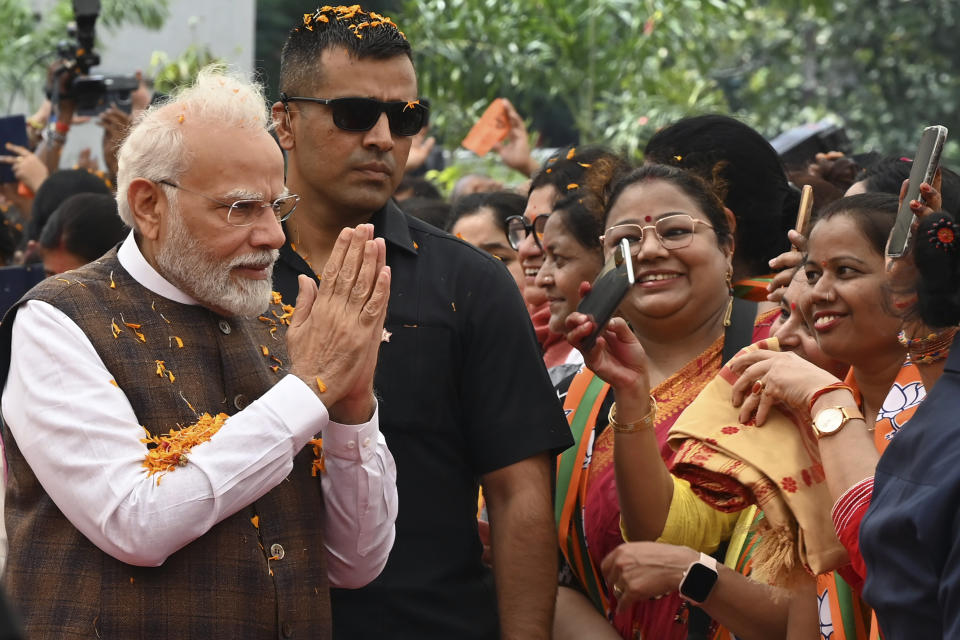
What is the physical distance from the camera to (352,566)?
2871mm

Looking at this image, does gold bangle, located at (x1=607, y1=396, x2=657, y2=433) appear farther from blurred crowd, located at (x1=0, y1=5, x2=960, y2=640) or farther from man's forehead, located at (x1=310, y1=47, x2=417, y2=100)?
man's forehead, located at (x1=310, y1=47, x2=417, y2=100)

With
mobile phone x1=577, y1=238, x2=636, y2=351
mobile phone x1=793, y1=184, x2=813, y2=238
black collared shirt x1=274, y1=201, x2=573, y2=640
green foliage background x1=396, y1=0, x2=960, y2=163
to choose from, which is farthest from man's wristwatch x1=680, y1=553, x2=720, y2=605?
green foliage background x1=396, y1=0, x2=960, y2=163

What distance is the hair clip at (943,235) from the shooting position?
2.26 metres

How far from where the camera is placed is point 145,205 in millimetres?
2789

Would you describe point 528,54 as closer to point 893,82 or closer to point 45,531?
point 45,531

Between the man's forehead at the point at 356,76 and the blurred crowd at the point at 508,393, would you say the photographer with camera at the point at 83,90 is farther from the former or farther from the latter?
the man's forehead at the point at 356,76

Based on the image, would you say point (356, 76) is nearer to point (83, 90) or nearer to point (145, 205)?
point (145, 205)

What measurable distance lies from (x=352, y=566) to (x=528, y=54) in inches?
387

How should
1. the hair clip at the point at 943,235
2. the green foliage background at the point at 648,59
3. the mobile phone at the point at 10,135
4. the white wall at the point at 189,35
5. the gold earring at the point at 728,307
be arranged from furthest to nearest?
the white wall at the point at 189,35 → the green foliage background at the point at 648,59 → the mobile phone at the point at 10,135 → the gold earring at the point at 728,307 → the hair clip at the point at 943,235

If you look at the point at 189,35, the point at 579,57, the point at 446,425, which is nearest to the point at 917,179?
the point at 446,425

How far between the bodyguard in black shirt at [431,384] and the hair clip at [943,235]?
1301 mm

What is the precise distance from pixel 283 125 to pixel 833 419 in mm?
1768

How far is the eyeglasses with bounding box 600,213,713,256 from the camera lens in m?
3.62

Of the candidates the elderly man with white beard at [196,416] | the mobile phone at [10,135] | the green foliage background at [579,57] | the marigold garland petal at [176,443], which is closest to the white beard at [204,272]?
the elderly man with white beard at [196,416]
